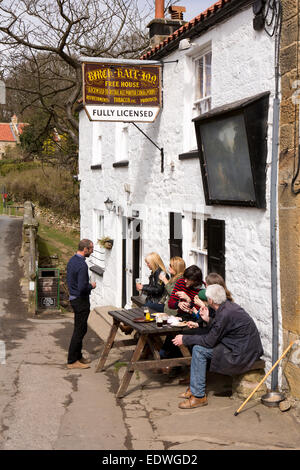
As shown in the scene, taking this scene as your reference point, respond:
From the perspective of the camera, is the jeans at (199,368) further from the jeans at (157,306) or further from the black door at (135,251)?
the black door at (135,251)

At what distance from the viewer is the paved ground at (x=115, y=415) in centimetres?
525

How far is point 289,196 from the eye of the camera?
6.03 meters

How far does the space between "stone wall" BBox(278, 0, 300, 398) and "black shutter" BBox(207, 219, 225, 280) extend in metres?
1.47

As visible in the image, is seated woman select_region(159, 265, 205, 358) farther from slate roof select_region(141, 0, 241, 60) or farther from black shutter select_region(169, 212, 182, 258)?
slate roof select_region(141, 0, 241, 60)

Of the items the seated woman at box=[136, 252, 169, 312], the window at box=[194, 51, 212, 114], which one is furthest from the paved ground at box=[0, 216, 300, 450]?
the window at box=[194, 51, 212, 114]

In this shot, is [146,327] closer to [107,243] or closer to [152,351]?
[152,351]

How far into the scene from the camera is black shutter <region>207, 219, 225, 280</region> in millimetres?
7594

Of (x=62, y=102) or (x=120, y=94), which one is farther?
(x=62, y=102)

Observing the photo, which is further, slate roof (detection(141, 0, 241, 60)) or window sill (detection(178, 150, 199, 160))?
window sill (detection(178, 150, 199, 160))

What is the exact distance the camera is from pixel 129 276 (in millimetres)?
12281

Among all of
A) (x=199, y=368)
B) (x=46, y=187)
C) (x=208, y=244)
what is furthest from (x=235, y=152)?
(x=46, y=187)

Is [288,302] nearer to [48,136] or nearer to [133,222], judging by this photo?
[133,222]

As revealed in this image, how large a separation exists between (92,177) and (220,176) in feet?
26.1

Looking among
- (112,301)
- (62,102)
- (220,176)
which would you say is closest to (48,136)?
(62,102)
